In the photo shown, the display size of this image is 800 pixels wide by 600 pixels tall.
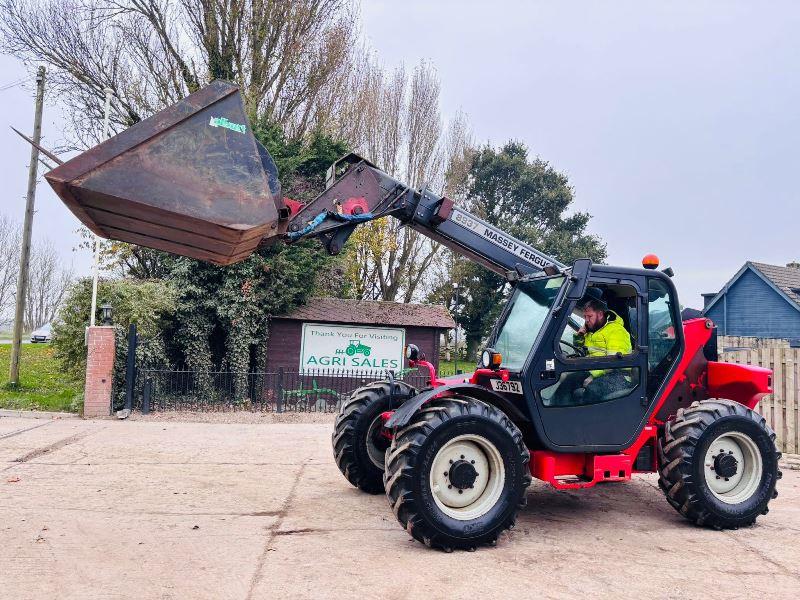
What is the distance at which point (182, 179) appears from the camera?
4.43 m

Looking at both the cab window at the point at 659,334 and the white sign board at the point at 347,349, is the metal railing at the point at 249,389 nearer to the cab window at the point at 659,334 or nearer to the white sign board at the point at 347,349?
the white sign board at the point at 347,349

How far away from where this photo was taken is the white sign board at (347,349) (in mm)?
15867

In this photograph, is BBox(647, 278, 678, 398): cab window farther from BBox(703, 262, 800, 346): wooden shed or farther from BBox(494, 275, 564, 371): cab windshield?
BBox(703, 262, 800, 346): wooden shed

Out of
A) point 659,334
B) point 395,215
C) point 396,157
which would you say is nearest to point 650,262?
point 659,334

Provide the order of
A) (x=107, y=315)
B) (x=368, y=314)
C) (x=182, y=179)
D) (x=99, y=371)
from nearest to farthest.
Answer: (x=182, y=179) < (x=99, y=371) < (x=107, y=315) < (x=368, y=314)

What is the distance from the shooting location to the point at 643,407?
555 cm

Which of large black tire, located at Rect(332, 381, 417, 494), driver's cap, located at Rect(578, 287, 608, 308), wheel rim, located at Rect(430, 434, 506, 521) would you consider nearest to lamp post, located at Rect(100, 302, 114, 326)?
large black tire, located at Rect(332, 381, 417, 494)

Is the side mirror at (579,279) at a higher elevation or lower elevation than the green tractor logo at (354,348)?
higher

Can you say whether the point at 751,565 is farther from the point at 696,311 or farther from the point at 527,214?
the point at 527,214

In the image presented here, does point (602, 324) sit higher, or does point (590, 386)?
point (602, 324)

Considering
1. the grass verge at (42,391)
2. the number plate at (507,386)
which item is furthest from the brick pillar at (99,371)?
the number plate at (507,386)

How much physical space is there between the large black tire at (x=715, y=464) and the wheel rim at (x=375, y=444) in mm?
2602

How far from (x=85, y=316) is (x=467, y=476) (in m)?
10.8

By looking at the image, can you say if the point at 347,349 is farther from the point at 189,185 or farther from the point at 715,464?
the point at 189,185
